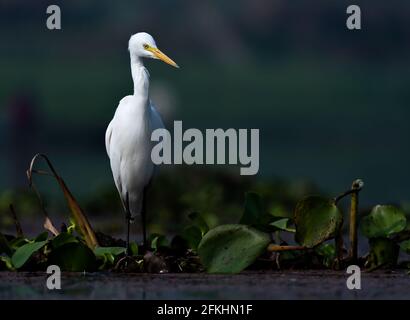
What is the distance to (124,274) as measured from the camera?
19.1ft

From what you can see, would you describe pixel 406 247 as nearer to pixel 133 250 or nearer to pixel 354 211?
pixel 354 211

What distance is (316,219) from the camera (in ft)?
18.9

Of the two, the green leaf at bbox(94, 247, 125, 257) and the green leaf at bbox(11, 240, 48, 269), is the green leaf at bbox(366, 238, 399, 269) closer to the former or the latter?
the green leaf at bbox(94, 247, 125, 257)

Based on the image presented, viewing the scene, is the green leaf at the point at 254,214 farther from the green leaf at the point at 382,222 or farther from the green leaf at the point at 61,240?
the green leaf at the point at 61,240

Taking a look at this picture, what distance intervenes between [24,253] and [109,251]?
35cm

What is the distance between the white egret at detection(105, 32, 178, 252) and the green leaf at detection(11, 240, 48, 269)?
0.82m

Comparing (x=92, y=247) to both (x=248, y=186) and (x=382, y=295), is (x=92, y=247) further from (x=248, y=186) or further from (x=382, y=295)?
(x=248, y=186)

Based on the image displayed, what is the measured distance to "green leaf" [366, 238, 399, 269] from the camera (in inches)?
233

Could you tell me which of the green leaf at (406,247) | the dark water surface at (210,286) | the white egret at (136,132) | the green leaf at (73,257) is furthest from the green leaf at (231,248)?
the white egret at (136,132)

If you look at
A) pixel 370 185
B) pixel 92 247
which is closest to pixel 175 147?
pixel 92 247

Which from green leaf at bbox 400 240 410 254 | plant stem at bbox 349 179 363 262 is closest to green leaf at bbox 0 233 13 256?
plant stem at bbox 349 179 363 262

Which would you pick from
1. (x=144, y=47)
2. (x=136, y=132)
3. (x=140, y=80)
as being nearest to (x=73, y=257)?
(x=136, y=132)

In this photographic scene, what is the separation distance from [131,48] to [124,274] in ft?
4.28
